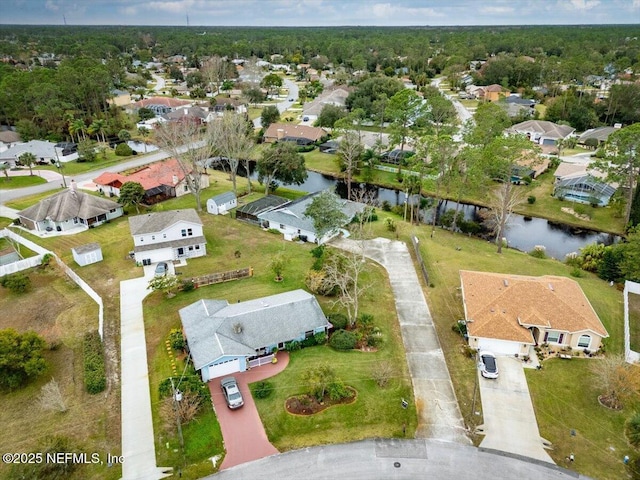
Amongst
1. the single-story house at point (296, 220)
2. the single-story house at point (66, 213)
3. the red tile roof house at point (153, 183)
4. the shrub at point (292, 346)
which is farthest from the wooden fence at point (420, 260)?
the single-story house at point (66, 213)

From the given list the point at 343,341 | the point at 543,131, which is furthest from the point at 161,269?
the point at 543,131

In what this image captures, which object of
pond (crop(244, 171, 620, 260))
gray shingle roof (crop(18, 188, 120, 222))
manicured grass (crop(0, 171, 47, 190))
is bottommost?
pond (crop(244, 171, 620, 260))

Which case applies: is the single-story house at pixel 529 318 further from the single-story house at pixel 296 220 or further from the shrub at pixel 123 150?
the shrub at pixel 123 150

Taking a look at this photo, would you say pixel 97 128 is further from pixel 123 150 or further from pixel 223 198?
pixel 223 198

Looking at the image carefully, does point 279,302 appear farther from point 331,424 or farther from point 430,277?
point 430,277

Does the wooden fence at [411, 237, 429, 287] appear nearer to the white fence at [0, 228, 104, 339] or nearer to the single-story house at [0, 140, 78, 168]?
the white fence at [0, 228, 104, 339]

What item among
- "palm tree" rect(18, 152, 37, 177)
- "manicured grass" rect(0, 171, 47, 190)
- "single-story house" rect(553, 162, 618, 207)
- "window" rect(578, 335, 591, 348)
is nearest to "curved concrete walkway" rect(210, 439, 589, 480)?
"window" rect(578, 335, 591, 348)

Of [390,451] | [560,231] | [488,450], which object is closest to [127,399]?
[390,451]

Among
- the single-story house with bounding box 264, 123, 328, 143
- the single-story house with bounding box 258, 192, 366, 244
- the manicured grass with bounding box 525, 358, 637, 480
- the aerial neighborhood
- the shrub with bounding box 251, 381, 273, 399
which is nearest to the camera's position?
the manicured grass with bounding box 525, 358, 637, 480
